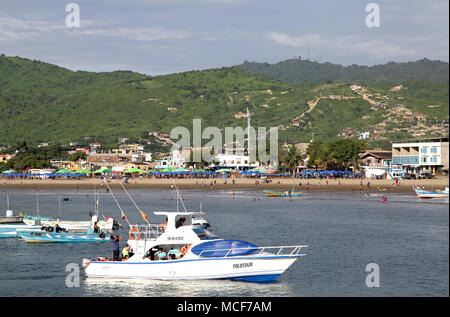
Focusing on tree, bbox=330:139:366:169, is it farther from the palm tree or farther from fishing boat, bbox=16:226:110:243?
fishing boat, bbox=16:226:110:243

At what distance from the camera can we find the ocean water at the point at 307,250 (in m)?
36.2

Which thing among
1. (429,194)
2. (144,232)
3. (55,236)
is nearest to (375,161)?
(429,194)

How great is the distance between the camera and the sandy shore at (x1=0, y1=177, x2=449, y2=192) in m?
125

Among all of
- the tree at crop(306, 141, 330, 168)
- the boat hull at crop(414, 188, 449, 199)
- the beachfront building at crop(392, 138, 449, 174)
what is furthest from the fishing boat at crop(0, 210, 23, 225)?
the tree at crop(306, 141, 330, 168)

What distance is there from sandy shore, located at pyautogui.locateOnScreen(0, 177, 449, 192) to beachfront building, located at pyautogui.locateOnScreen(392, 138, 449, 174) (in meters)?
9.60

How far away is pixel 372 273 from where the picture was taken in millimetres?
40375

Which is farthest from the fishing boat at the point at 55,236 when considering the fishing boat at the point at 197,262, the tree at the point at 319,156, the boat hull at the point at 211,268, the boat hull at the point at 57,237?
the tree at the point at 319,156

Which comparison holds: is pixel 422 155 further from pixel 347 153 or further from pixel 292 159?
pixel 292 159

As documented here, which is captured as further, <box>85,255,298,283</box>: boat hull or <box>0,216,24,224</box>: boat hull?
<box>0,216,24,224</box>: boat hull

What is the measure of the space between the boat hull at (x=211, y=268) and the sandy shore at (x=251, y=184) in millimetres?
83919

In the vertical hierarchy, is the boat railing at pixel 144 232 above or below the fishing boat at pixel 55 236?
above

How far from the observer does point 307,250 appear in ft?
165

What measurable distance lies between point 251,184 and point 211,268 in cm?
10607

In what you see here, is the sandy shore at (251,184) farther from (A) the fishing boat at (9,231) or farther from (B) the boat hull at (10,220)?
(A) the fishing boat at (9,231)
